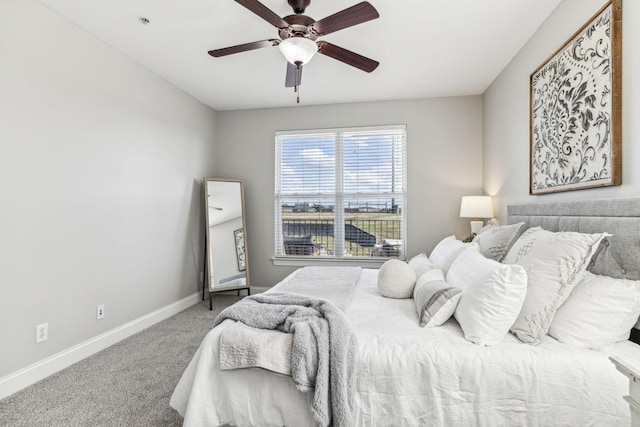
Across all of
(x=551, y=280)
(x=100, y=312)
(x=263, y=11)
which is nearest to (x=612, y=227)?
(x=551, y=280)

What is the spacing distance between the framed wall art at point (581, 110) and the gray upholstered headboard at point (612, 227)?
16 centimetres

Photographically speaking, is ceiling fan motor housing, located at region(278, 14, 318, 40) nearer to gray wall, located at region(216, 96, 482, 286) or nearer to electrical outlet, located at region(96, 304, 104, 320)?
gray wall, located at region(216, 96, 482, 286)

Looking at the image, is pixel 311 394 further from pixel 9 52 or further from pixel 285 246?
pixel 285 246

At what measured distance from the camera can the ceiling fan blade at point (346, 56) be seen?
7.14 feet

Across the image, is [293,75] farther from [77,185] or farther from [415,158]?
[415,158]

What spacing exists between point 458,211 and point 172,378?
3.53m

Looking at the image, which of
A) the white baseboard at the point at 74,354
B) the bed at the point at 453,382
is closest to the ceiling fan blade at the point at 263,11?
the bed at the point at 453,382

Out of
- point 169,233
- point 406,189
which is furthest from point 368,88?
point 169,233

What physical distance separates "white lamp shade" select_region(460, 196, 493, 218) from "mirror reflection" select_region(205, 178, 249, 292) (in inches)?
111

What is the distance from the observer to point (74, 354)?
8.27ft

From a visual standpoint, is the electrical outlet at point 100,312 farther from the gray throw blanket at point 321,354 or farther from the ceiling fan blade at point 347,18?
the ceiling fan blade at point 347,18

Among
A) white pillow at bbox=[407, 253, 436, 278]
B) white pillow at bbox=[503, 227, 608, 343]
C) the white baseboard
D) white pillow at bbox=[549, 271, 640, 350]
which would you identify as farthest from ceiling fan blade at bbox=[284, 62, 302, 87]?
the white baseboard

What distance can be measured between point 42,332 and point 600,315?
133 inches

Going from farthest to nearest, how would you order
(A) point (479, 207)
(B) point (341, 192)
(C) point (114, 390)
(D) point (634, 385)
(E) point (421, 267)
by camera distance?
(B) point (341, 192) < (A) point (479, 207) < (E) point (421, 267) < (C) point (114, 390) < (D) point (634, 385)
